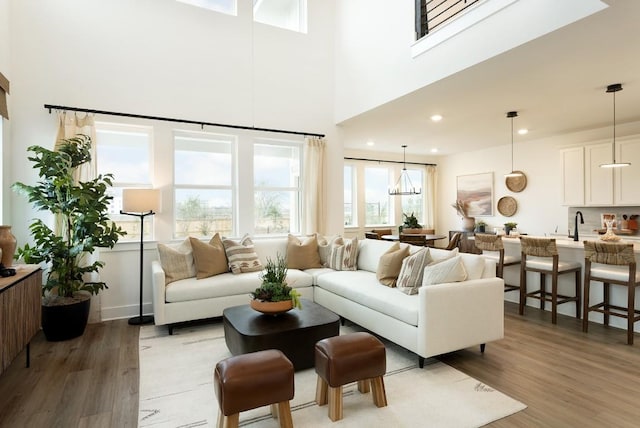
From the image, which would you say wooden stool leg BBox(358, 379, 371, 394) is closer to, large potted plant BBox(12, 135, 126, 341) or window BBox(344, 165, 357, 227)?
large potted plant BBox(12, 135, 126, 341)

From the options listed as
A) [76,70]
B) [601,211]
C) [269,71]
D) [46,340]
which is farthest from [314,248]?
[601,211]

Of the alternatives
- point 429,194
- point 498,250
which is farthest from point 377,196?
point 498,250

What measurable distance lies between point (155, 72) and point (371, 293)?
3.84 meters

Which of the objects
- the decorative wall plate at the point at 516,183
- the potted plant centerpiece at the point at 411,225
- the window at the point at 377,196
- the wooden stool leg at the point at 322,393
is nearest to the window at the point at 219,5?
the window at the point at 377,196

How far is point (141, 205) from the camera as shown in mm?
4020

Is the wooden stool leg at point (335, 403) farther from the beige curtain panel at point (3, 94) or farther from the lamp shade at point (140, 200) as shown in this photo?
the beige curtain panel at point (3, 94)

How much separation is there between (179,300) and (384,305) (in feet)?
7.02

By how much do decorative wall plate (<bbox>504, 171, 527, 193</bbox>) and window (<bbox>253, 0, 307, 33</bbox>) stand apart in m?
5.11

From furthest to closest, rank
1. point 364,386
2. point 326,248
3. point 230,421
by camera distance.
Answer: point 326,248 → point 364,386 → point 230,421

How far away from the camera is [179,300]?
3.76 meters

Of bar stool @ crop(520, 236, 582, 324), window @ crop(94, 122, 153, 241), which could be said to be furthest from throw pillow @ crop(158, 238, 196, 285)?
bar stool @ crop(520, 236, 582, 324)

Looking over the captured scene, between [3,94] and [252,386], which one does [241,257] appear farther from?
[3,94]

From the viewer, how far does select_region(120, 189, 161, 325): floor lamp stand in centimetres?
397

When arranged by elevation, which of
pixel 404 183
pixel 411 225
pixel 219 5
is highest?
pixel 219 5
